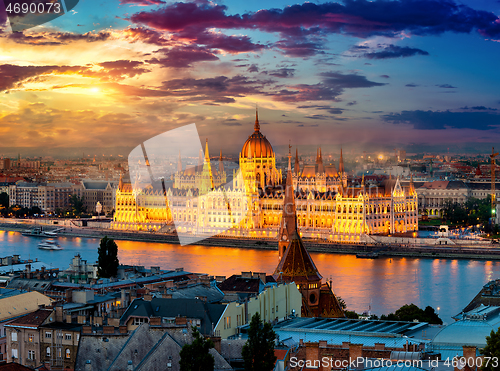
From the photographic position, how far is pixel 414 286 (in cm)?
1808

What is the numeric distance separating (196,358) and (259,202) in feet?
90.9

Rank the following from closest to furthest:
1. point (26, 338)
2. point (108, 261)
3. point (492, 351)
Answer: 1. point (492, 351)
2. point (26, 338)
3. point (108, 261)

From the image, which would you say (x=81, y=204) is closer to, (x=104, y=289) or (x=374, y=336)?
(x=104, y=289)

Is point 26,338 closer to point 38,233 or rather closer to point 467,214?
point 38,233

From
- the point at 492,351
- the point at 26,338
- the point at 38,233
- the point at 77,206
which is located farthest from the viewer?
the point at 77,206

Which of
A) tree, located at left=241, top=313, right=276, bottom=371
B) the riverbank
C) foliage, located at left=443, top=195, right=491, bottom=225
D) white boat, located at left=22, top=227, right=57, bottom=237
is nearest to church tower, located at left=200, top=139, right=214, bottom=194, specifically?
the riverbank

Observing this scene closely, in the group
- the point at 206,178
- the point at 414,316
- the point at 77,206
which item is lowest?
the point at 414,316

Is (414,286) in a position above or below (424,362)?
below

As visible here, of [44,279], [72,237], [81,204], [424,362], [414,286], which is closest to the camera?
[424,362]

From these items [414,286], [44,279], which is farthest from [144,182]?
[44,279]

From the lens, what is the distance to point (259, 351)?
21.5 ft

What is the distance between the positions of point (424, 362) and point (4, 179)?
49015mm

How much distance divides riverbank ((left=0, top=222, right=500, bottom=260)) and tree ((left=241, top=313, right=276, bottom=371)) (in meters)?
19.1

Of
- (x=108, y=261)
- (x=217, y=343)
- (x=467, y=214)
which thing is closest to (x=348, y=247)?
(x=467, y=214)
